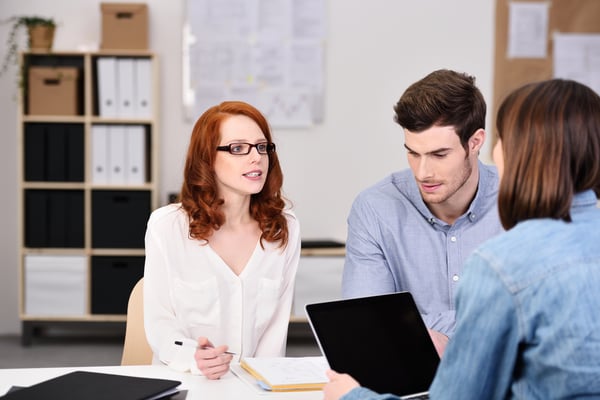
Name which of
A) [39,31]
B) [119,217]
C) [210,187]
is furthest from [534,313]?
[39,31]

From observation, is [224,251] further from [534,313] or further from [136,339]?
[534,313]

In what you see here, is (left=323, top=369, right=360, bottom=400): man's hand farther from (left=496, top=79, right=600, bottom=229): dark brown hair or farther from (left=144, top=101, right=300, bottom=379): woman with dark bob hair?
(left=144, top=101, right=300, bottom=379): woman with dark bob hair

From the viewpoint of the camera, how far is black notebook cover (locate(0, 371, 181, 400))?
1.37 metres

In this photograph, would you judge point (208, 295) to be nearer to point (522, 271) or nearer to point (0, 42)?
point (522, 271)

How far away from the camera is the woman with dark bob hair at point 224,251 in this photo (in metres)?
2.03

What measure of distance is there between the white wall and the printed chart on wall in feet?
0.28

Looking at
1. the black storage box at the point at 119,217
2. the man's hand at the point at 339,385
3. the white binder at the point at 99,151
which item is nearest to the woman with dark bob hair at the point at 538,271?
the man's hand at the point at 339,385

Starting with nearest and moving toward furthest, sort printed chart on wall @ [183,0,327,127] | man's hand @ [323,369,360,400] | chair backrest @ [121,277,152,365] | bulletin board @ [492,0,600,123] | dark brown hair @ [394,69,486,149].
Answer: man's hand @ [323,369,360,400]
dark brown hair @ [394,69,486,149]
chair backrest @ [121,277,152,365]
printed chart on wall @ [183,0,327,127]
bulletin board @ [492,0,600,123]

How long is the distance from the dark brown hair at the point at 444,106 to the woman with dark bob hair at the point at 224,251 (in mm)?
446

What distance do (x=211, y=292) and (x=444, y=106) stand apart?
2.67 ft

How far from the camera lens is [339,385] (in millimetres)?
1285

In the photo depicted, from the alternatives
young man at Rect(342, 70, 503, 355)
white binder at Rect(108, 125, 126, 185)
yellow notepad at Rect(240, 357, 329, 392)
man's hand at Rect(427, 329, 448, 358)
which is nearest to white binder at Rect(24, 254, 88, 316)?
white binder at Rect(108, 125, 126, 185)

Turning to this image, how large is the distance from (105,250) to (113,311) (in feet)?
1.22

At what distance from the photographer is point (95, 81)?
4.45m
